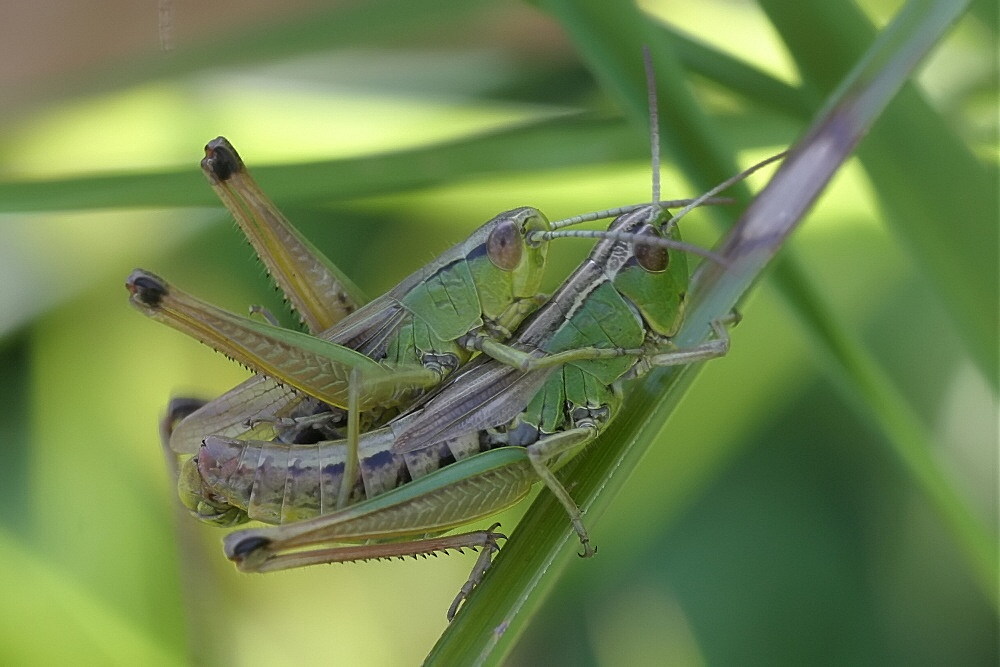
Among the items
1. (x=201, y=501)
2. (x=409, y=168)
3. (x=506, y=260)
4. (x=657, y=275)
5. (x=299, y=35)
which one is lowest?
(x=657, y=275)

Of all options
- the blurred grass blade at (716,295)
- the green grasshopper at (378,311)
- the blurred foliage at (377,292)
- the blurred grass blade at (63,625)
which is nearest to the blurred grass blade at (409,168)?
the blurred foliage at (377,292)

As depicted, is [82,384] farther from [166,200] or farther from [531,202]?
[531,202]

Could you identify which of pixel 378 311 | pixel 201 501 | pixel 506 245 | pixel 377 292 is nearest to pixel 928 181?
pixel 506 245

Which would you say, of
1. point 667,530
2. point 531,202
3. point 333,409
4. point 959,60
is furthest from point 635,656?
point 959,60

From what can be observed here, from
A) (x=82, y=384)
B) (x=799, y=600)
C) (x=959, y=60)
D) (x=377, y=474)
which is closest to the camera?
(x=377, y=474)

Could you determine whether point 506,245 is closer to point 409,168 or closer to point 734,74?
point 409,168

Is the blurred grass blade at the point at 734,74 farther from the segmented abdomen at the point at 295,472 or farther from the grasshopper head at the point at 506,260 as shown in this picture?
the segmented abdomen at the point at 295,472

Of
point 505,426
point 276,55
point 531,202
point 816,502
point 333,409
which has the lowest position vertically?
point 816,502
